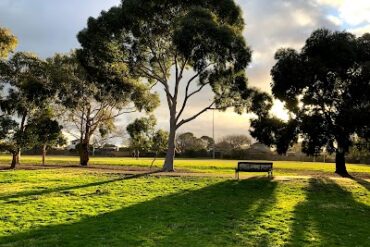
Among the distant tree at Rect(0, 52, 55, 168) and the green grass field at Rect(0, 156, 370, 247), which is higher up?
the distant tree at Rect(0, 52, 55, 168)

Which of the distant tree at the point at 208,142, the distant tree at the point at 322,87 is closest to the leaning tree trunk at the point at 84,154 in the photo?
the distant tree at the point at 322,87

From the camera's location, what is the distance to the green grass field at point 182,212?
1333 cm

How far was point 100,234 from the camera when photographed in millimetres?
13516

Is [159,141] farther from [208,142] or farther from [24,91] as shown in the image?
[208,142]

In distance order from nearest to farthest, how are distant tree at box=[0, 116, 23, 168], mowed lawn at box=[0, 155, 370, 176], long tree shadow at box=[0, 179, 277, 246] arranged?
long tree shadow at box=[0, 179, 277, 246], distant tree at box=[0, 116, 23, 168], mowed lawn at box=[0, 155, 370, 176]

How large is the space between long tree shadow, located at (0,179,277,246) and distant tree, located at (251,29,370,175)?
10.8 meters

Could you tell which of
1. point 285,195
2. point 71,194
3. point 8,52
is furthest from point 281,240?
point 8,52

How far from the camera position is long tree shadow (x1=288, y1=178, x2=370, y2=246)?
44.5 feet

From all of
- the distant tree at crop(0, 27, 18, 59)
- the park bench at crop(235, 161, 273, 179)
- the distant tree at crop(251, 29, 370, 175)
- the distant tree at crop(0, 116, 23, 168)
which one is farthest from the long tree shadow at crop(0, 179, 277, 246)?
the distant tree at crop(0, 27, 18, 59)

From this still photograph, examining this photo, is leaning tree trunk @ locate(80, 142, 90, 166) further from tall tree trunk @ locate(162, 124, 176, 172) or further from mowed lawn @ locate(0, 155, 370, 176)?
tall tree trunk @ locate(162, 124, 176, 172)

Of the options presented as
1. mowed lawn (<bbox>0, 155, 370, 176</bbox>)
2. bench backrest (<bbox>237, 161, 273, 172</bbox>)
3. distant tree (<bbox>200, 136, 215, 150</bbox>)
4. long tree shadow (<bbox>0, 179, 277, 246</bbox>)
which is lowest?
long tree shadow (<bbox>0, 179, 277, 246</bbox>)

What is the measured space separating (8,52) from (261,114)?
68.0 ft

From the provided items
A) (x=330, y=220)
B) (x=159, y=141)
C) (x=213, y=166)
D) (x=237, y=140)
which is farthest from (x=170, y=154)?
(x=237, y=140)

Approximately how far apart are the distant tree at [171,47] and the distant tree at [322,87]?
316cm
